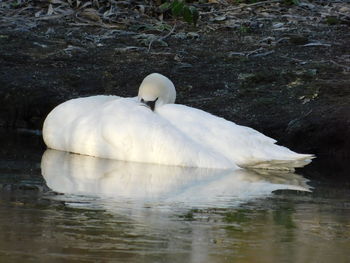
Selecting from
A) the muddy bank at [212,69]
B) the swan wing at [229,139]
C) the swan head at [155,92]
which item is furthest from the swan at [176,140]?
the muddy bank at [212,69]

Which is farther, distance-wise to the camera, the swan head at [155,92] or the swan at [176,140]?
the swan head at [155,92]

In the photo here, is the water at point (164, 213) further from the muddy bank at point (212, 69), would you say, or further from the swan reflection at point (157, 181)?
the muddy bank at point (212, 69)

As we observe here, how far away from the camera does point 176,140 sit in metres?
8.99

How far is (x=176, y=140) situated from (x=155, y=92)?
0.75 metres

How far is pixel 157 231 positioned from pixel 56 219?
61 cm

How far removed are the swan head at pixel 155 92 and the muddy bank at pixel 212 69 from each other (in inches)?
37.8

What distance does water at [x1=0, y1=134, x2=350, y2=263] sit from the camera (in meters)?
5.25

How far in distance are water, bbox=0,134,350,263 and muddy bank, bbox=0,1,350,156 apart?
3.60ft

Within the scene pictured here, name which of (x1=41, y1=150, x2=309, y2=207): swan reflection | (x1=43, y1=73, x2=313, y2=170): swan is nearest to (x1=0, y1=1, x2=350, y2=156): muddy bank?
(x1=43, y1=73, x2=313, y2=170): swan

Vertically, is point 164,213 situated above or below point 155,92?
above

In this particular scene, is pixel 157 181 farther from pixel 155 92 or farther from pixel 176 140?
pixel 155 92

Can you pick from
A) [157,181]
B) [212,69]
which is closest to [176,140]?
[157,181]

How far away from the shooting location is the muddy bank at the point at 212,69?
33.9 feet

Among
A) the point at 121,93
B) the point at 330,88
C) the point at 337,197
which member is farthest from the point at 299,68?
the point at 337,197
